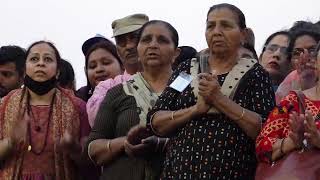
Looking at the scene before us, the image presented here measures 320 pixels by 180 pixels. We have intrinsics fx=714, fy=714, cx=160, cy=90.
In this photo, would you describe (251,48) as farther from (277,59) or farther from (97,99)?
(97,99)

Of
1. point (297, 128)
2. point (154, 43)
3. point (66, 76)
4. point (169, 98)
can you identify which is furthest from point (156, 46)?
point (66, 76)

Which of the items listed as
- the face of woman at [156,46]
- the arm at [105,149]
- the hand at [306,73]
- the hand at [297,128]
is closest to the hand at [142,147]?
the arm at [105,149]

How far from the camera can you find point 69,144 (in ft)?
15.9

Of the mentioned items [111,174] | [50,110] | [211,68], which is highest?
[211,68]

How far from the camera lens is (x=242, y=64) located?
13.1 feet

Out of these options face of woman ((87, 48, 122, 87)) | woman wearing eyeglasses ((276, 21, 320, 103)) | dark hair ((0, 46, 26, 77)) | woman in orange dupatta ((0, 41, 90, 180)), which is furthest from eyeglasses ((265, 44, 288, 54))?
dark hair ((0, 46, 26, 77))

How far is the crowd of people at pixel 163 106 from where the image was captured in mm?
3750

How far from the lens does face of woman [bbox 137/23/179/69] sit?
180 inches

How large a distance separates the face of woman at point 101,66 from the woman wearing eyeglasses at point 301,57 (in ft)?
4.50

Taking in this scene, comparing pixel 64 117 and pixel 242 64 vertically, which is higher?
pixel 242 64

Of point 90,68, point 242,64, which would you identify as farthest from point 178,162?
point 90,68

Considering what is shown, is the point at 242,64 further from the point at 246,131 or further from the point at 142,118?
the point at 142,118

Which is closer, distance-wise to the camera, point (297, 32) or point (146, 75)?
point (146, 75)

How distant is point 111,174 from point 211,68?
1018 mm
